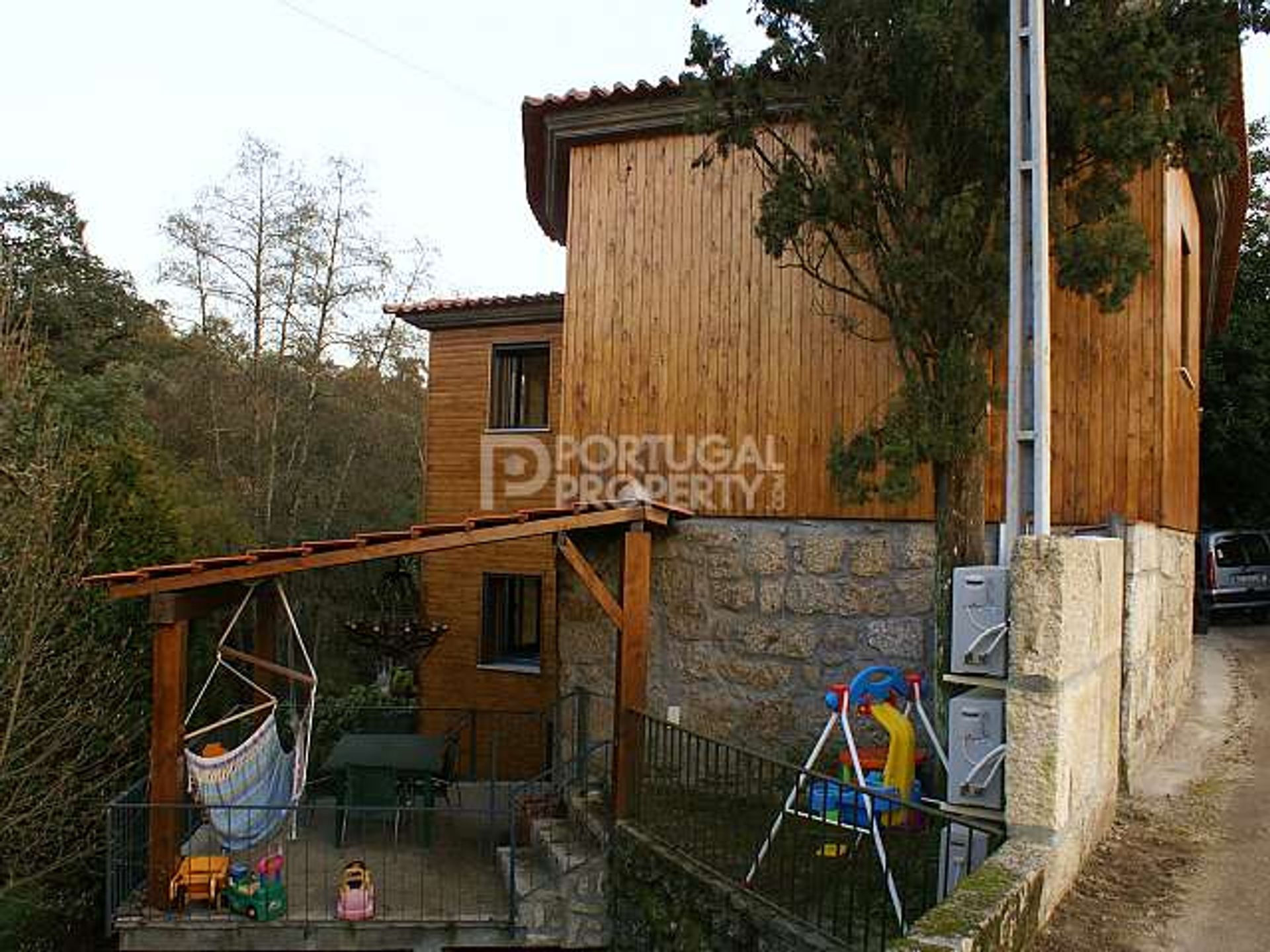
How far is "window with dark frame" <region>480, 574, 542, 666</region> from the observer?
14352 millimetres

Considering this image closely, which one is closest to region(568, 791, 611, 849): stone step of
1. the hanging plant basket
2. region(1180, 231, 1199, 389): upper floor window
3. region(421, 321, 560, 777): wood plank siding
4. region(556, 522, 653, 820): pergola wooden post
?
region(556, 522, 653, 820): pergola wooden post

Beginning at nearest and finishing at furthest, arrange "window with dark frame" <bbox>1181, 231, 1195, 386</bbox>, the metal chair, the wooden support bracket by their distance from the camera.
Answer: the wooden support bracket < the metal chair < "window with dark frame" <bbox>1181, 231, 1195, 386</bbox>

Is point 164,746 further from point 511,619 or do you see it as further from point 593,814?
point 511,619

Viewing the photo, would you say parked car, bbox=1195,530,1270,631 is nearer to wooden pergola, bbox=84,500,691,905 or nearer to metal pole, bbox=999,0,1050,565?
wooden pergola, bbox=84,500,691,905

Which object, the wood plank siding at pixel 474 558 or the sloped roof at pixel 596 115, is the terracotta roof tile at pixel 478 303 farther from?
the sloped roof at pixel 596 115

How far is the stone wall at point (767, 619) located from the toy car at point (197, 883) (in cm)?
301

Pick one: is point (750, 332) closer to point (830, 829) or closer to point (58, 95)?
point (830, 829)

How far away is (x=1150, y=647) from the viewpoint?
735 centimetres

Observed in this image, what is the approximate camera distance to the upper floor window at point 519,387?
14.0 meters

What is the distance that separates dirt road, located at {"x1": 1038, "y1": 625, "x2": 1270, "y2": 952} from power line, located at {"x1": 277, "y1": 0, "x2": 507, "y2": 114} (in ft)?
25.8

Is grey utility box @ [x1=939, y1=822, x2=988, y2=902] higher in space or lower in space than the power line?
lower

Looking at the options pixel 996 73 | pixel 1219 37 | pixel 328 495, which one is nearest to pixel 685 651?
pixel 996 73

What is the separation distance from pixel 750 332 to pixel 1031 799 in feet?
15.6

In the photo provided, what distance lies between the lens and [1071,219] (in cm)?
687
